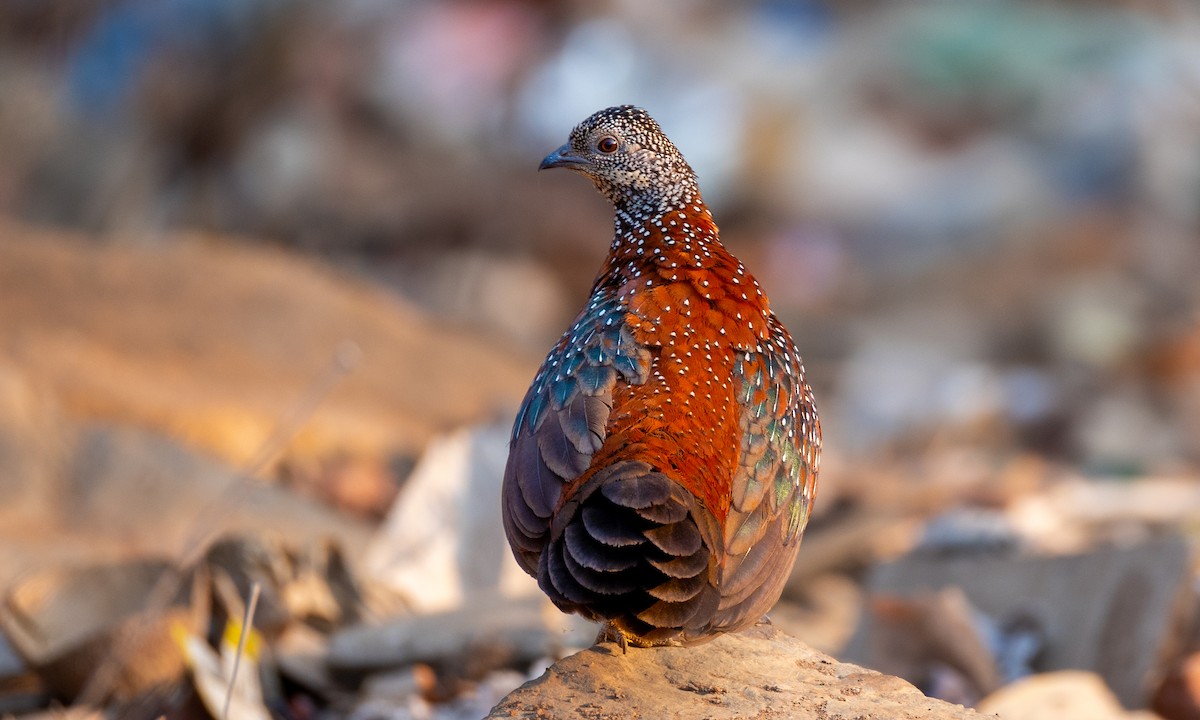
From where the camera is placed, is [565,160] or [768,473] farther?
[565,160]

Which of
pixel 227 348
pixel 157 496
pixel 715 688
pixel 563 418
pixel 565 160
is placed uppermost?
pixel 227 348

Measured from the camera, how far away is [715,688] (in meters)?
3.30

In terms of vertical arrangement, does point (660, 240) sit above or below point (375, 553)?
above

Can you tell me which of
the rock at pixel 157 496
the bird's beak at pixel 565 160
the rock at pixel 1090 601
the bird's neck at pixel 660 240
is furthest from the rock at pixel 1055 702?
the rock at pixel 157 496

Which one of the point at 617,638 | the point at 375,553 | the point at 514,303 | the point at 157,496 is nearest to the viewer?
the point at 617,638

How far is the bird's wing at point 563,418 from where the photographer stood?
3139 mm

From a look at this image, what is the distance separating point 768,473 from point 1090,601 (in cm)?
248

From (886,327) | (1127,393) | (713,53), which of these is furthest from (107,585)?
(713,53)

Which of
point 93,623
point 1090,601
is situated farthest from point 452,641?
point 1090,601

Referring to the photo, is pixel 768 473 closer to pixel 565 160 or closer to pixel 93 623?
pixel 565 160

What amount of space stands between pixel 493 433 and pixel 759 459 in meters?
3.33

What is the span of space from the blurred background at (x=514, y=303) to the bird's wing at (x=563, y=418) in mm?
503

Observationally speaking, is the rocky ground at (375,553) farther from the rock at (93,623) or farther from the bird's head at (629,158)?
the bird's head at (629,158)

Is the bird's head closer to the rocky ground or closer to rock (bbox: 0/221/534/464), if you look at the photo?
the rocky ground
